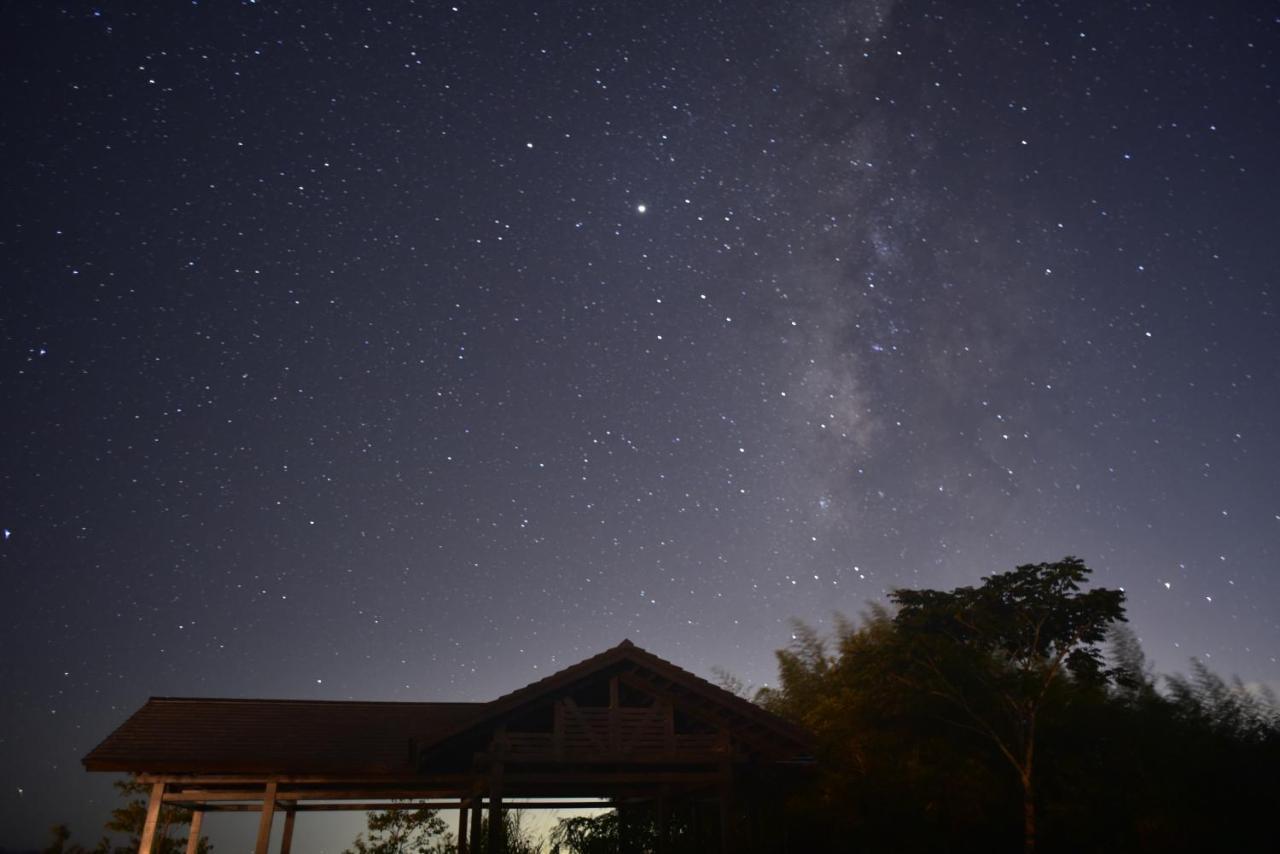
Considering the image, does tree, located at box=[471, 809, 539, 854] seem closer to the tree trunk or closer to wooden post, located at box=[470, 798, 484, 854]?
wooden post, located at box=[470, 798, 484, 854]

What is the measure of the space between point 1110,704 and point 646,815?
13.1m

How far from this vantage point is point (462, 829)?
19.1 meters

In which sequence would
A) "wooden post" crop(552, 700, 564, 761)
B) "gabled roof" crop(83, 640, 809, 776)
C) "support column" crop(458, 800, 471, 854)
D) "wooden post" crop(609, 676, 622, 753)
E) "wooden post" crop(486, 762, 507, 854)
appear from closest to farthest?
"wooden post" crop(486, 762, 507, 854) → "wooden post" crop(552, 700, 564, 761) → "gabled roof" crop(83, 640, 809, 776) → "wooden post" crop(609, 676, 622, 753) → "support column" crop(458, 800, 471, 854)

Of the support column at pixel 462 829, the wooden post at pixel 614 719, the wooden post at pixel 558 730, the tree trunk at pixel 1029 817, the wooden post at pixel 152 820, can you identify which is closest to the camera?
the wooden post at pixel 152 820

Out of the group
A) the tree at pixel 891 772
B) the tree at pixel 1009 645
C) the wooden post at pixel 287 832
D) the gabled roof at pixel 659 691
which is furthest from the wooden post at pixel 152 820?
the tree at pixel 1009 645

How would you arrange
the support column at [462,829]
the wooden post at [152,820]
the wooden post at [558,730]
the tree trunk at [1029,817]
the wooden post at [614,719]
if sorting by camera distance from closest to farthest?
the wooden post at [152,820] < the wooden post at [558,730] < the wooden post at [614,719] < the tree trunk at [1029,817] < the support column at [462,829]

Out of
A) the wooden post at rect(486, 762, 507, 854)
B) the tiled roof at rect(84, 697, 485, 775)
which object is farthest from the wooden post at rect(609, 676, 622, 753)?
the tiled roof at rect(84, 697, 485, 775)

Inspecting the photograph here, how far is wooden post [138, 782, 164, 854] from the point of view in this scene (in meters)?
15.1

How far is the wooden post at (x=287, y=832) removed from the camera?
59.9 ft

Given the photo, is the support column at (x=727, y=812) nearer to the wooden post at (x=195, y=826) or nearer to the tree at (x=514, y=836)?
the tree at (x=514, y=836)

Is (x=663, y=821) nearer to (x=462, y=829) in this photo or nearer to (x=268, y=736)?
(x=462, y=829)

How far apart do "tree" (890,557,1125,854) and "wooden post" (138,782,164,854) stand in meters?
16.0

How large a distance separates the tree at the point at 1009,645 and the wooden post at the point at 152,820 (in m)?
16.0

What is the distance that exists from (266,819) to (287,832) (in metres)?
3.18
